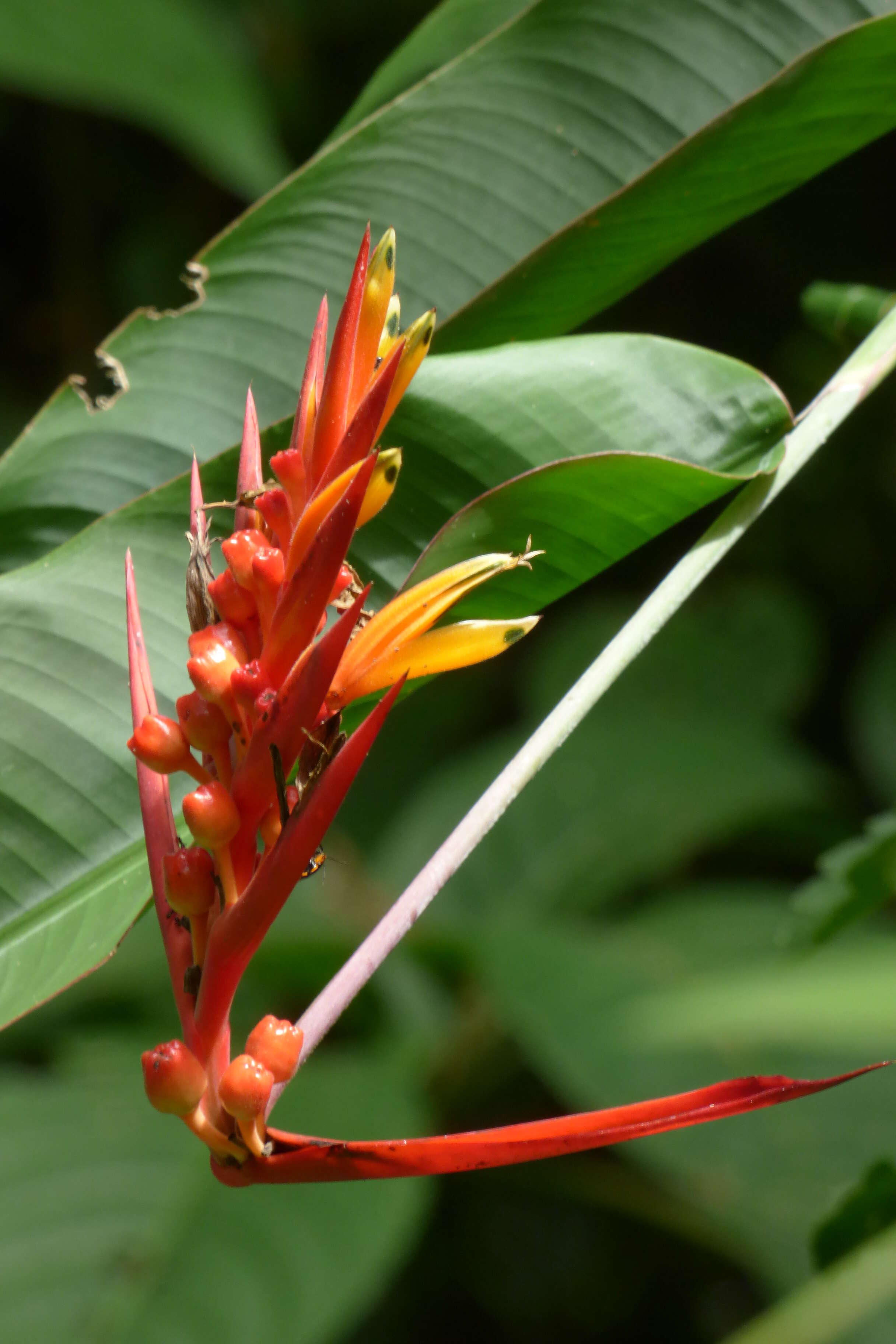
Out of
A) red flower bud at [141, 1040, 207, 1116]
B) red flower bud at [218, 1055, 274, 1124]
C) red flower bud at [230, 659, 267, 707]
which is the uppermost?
red flower bud at [230, 659, 267, 707]

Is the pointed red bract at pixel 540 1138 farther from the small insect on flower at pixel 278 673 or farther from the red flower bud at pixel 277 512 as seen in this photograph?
the red flower bud at pixel 277 512

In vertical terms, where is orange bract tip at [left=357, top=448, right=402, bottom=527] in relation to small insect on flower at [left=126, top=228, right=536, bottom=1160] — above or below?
above

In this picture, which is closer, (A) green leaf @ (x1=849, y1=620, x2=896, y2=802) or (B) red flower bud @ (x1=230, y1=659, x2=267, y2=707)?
(B) red flower bud @ (x1=230, y1=659, x2=267, y2=707)

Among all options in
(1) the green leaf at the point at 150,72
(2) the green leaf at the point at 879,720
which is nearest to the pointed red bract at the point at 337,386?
(1) the green leaf at the point at 150,72

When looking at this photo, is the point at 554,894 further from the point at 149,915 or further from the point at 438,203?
the point at 438,203

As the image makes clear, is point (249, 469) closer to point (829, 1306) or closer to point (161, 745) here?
point (161, 745)

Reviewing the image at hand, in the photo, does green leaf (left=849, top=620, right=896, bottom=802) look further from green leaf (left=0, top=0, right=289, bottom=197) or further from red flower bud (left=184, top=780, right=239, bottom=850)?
red flower bud (left=184, top=780, right=239, bottom=850)

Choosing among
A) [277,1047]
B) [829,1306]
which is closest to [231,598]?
[277,1047]

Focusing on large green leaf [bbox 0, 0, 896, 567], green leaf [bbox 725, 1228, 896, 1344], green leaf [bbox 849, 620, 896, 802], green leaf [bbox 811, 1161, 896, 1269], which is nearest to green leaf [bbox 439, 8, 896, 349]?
large green leaf [bbox 0, 0, 896, 567]

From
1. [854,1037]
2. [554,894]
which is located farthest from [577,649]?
[854,1037]
